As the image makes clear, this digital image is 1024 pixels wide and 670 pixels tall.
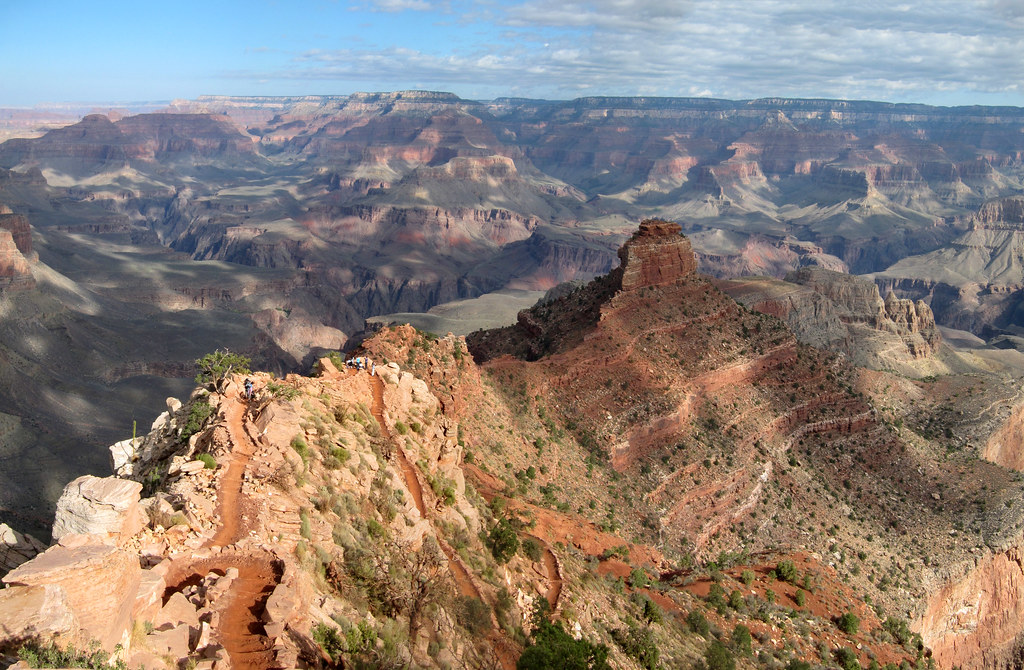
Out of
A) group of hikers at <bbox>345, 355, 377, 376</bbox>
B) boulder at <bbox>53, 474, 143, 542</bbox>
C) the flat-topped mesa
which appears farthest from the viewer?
the flat-topped mesa

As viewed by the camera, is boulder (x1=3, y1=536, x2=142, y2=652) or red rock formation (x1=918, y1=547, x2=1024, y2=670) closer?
boulder (x1=3, y1=536, x2=142, y2=652)

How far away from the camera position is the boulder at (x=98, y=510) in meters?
16.7

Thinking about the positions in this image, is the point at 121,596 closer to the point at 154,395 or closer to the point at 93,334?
the point at 154,395

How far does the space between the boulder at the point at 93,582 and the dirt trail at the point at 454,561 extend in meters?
9.07

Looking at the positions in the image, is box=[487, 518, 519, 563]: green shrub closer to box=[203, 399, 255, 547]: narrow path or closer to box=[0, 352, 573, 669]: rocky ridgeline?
box=[0, 352, 573, 669]: rocky ridgeline

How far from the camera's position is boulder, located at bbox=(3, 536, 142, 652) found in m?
13.1

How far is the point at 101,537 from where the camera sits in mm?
16562

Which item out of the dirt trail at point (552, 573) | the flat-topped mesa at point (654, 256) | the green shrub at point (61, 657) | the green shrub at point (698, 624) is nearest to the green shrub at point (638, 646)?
the dirt trail at point (552, 573)

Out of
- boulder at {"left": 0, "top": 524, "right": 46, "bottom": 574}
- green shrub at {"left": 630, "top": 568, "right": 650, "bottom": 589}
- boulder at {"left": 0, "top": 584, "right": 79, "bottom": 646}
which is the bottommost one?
green shrub at {"left": 630, "top": 568, "right": 650, "bottom": 589}

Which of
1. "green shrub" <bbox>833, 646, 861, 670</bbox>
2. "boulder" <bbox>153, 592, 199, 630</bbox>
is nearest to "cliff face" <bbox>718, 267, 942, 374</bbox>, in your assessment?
"green shrub" <bbox>833, 646, 861, 670</bbox>

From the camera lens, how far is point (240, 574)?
16.8 metres

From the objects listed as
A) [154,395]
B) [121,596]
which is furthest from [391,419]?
[154,395]

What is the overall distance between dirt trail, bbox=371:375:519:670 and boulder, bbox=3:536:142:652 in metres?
9.07

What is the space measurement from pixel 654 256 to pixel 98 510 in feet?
148
